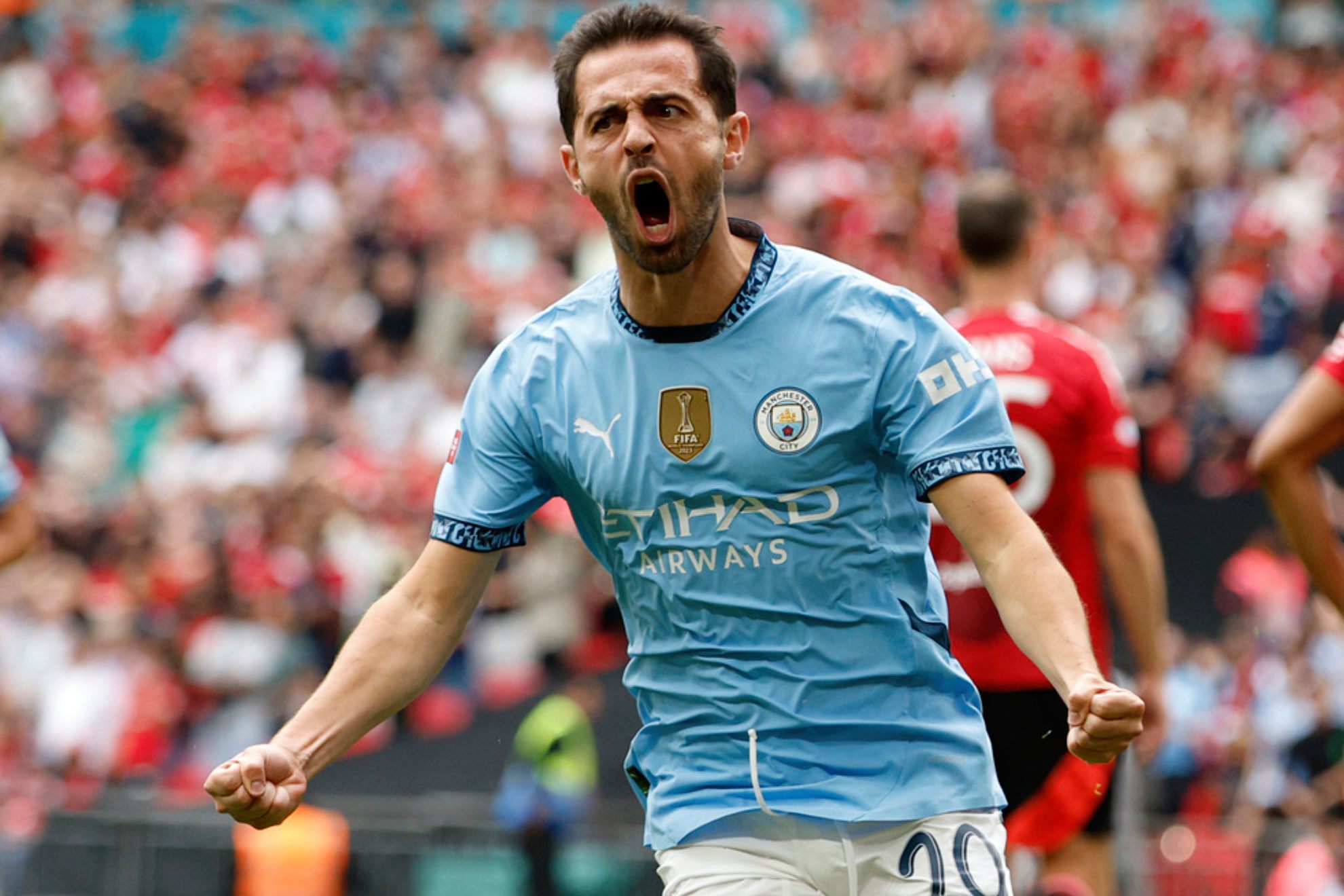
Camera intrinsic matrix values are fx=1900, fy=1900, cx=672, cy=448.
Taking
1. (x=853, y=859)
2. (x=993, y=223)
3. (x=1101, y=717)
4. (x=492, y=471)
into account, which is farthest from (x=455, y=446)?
(x=993, y=223)

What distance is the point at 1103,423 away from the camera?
602 cm

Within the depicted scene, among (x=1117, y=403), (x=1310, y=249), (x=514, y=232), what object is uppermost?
(x=514, y=232)

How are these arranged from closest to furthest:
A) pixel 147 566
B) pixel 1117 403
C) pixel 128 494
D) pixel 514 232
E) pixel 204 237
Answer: pixel 1117 403
pixel 147 566
pixel 128 494
pixel 514 232
pixel 204 237

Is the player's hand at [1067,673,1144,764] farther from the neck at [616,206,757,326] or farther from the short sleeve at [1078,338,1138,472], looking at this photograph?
the short sleeve at [1078,338,1138,472]

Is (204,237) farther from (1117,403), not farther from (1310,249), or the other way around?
(1117,403)

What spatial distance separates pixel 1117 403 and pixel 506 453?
2753 millimetres

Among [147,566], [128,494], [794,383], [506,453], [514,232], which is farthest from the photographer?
[514,232]

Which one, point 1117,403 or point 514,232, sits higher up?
point 514,232

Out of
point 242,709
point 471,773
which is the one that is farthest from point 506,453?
point 242,709

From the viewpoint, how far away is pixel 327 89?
68.8ft

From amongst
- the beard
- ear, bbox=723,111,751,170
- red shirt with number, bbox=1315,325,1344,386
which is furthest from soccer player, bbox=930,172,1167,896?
the beard

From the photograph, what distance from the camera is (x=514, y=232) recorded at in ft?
56.1

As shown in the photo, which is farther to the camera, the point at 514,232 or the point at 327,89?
the point at 327,89

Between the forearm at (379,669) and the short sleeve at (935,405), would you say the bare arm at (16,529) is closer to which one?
the forearm at (379,669)
